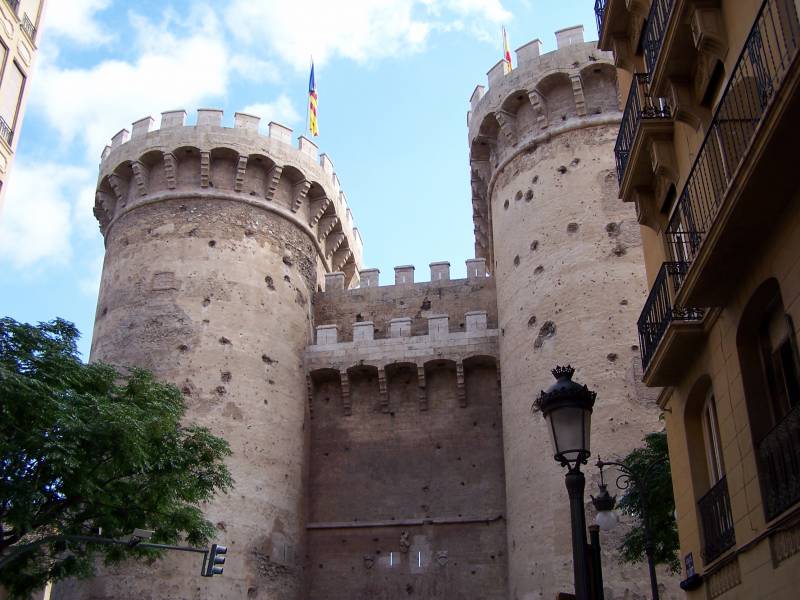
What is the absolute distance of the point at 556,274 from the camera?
22.0 metres

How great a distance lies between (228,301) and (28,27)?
30.2ft

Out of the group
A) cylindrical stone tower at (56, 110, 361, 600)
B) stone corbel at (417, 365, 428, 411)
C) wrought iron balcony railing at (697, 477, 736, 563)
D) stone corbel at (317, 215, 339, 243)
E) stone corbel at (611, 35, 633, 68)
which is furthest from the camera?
stone corbel at (317, 215, 339, 243)

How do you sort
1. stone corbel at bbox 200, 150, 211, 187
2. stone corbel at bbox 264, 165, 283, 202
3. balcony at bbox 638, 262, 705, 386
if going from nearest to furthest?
balcony at bbox 638, 262, 705, 386 < stone corbel at bbox 200, 150, 211, 187 < stone corbel at bbox 264, 165, 283, 202

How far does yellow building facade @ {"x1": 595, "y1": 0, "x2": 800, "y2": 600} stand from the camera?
677 centimetres

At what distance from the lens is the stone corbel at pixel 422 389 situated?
24.6 metres

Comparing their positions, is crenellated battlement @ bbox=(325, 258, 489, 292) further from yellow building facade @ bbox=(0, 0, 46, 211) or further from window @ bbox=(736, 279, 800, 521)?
window @ bbox=(736, 279, 800, 521)

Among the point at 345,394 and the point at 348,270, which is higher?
the point at 348,270

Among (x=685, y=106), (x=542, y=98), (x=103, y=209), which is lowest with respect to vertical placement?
(x=685, y=106)

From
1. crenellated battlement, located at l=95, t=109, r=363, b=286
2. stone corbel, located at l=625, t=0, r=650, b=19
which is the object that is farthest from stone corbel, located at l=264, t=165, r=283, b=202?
stone corbel, located at l=625, t=0, r=650, b=19

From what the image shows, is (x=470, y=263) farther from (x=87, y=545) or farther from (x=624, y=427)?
(x=87, y=545)

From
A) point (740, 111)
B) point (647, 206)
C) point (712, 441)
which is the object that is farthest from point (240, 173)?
point (740, 111)

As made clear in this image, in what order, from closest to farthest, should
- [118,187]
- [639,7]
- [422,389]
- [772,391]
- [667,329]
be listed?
[772,391] → [667,329] → [639,7] → [422,389] → [118,187]

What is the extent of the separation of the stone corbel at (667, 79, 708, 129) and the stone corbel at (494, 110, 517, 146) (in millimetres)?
15520

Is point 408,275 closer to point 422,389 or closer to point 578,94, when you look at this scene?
point 422,389
